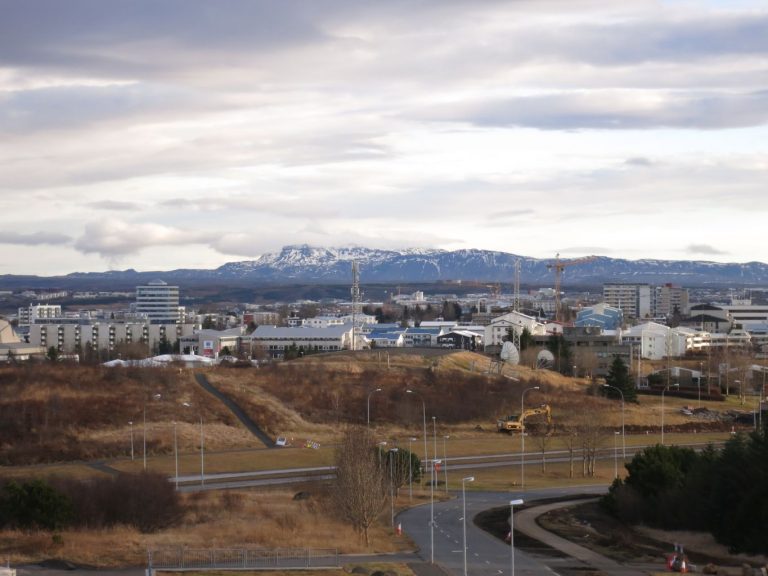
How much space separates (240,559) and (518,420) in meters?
50.2

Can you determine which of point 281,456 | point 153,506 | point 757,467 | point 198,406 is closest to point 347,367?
point 198,406

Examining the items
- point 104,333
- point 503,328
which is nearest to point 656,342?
point 503,328

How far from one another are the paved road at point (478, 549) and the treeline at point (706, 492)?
466 cm

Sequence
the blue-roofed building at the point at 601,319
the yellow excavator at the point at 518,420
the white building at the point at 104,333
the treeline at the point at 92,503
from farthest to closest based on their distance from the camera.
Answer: the blue-roofed building at the point at 601,319 < the white building at the point at 104,333 < the yellow excavator at the point at 518,420 < the treeline at the point at 92,503

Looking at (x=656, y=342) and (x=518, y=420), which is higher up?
(x=656, y=342)

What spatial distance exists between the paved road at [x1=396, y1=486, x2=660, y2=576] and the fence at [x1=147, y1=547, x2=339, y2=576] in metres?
3.78

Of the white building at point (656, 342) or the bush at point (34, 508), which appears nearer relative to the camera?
the bush at point (34, 508)

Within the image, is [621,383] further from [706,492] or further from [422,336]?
[422,336]

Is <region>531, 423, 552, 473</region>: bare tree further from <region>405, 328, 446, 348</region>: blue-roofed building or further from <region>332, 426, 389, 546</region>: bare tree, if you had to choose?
<region>405, 328, 446, 348</region>: blue-roofed building

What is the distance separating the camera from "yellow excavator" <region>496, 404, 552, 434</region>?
279 feet

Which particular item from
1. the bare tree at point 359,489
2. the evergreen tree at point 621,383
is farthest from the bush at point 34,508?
the evergreen tree at point 621,383

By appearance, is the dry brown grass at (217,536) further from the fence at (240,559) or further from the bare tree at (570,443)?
the bare tree at (570,443)

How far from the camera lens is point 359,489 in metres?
Result: 43.9

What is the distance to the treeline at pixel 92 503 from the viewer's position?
145 ft
